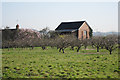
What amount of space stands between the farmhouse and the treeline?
7086 millimetres

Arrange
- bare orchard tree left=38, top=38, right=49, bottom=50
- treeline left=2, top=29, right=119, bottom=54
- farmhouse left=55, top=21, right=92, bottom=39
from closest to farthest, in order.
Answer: treeline left=2, top=29, right=119, bottom=54, bare orchard tree left=38, top=38, right=49, bottom=50, farmhouse left=55, top=21, right=92, bottom=39

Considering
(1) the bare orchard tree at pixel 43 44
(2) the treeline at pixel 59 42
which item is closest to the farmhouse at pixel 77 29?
(2) the treeline at pixel 59 42

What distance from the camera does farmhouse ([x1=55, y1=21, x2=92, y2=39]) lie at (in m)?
36.1

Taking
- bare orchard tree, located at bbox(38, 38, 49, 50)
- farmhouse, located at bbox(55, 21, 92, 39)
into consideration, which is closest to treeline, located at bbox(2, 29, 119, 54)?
bare orchard tree, located at bbox(38, 38, 49, 50)

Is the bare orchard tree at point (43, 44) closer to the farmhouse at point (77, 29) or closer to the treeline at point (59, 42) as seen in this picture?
the treeline at point (59, 42)

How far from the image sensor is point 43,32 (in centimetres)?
3338

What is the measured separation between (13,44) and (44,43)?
3.86 meters

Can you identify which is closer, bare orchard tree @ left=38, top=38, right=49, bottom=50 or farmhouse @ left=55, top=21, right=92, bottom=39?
bare orchard tree @ left=38, top=38, right=49, bottom=50

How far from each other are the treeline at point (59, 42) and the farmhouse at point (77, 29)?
23.2 ft

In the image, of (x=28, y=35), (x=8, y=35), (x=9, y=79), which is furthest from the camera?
(x=28, y=35)

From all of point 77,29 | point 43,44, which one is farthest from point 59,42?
point 77,29

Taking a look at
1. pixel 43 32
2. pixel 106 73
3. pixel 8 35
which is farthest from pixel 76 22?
pixel 106 73

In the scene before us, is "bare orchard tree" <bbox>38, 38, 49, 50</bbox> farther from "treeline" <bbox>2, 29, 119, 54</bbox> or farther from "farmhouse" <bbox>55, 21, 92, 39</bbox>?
"farmhouse" <bbox>55, 21, 92, 39</bbox>

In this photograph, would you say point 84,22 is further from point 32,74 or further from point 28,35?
point 32,74
